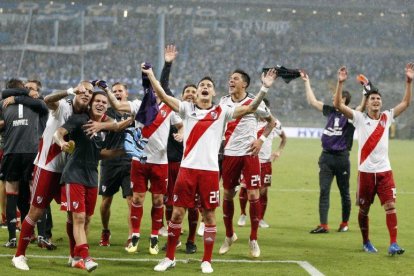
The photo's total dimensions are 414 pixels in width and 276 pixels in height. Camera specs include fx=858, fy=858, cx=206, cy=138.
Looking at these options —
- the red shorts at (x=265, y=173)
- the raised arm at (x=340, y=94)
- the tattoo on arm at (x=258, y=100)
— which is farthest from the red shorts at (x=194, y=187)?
the red shorts at (x=265, y=173)

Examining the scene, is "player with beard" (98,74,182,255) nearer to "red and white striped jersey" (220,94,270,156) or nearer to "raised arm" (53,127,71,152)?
"red and white striped jersey" (220,94,270,156)

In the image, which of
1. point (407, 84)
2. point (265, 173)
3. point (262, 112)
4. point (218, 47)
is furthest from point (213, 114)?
point (218, 47)

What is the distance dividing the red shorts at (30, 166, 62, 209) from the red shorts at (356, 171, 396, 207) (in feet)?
13.7

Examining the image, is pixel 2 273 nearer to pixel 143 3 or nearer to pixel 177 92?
pixel 177 92

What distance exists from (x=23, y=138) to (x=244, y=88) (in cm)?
Answer: 308

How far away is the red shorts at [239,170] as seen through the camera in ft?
38.2

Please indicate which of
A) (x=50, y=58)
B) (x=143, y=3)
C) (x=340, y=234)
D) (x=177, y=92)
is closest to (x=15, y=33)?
(x=50, y=58)

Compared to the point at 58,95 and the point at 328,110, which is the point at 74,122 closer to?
the point at 58,95

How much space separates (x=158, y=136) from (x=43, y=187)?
7.11 ft

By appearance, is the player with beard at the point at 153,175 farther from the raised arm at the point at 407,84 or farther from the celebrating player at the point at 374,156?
the raised arm at the point at 407,84

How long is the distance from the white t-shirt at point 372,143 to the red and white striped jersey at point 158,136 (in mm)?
2585

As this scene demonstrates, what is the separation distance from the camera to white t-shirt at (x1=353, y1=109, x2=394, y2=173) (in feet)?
38.0

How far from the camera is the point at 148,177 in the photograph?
11547 mm

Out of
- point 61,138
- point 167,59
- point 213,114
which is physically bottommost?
point 61,138
